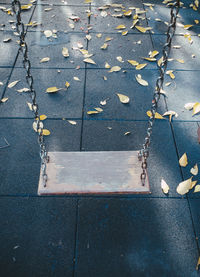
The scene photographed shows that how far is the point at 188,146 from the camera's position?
2729 mm

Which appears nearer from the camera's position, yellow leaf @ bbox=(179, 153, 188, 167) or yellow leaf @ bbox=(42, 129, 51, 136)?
yellow leaf @ bbox=(179, 153, 188, 167)

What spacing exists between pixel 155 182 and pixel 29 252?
1.30 metres

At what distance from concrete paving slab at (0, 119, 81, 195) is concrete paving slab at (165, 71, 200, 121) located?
49.2 inches

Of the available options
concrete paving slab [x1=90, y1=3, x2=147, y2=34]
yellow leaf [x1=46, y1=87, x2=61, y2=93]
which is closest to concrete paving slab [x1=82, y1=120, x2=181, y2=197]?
yellow leaf [x1=46, y1=87, x2=61, y2=93]

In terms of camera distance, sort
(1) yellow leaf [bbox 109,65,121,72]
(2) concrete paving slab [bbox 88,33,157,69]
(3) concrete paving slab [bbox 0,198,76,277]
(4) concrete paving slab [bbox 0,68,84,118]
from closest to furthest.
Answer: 1. (3) concrete paving slab [bbox 0,198,76,277]
2. (4) concrete paving slab [bbox 0,68,84,118]
3. (1) yellow leaf [bbox 109,65,121,72]
4. (2) concrete paving slab [bbox 88,33,157,69]

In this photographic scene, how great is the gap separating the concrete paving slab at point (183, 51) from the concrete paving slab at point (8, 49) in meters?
2.25

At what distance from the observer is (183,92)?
3.29 m

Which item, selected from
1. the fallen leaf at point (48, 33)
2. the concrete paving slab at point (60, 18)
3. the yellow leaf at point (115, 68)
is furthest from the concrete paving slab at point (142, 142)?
the concrete paving slab at point (60, 18)

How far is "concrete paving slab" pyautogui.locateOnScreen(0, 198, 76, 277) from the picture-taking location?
1.96 m

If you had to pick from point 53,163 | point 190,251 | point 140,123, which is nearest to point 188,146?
point 140,123

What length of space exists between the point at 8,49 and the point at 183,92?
2726 mm

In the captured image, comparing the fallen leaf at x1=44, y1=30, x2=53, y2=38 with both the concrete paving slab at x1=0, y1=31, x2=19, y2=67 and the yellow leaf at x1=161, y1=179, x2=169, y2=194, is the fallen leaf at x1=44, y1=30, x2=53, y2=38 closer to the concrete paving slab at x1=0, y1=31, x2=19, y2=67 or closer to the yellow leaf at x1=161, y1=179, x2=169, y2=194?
the concrete paving slab at x1=0, y1=31, x2=19, y2=67

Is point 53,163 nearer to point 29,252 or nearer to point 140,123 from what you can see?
point 29,252

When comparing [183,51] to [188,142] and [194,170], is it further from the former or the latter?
[194,170]
